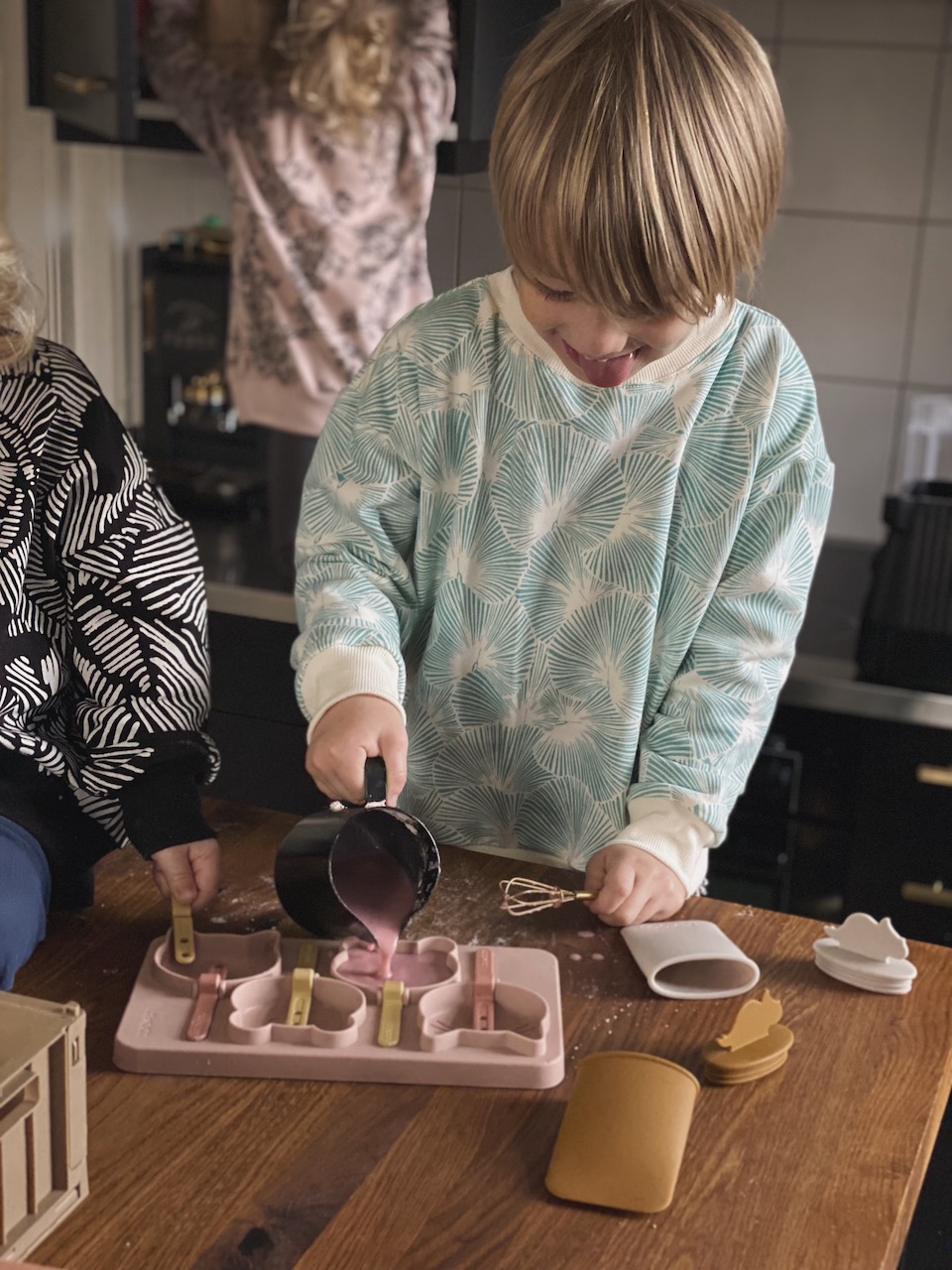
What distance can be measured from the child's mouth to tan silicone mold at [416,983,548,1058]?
1.37 ft

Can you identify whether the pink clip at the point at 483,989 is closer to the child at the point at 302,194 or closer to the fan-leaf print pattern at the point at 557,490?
the fan-leaf print pattern at the point at 557,490

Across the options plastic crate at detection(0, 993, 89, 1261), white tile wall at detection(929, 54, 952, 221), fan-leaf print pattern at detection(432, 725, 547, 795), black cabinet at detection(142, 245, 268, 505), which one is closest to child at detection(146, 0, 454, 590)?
black cabinet at detection(142, 245, 268, 505)

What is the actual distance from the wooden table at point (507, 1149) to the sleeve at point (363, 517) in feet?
0.77

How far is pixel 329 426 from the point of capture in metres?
1.18

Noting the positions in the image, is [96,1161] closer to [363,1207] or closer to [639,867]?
[363,1207]

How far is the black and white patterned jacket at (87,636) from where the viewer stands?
3.56 feet

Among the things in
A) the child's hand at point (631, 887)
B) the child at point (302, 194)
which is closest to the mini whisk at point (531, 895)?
the child's hand at point (631, 887)

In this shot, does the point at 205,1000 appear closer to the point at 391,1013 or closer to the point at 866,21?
the point at 391,1013

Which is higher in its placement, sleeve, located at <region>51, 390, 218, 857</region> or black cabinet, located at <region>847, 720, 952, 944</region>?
sleeve, located at <region>51, 390, 218, 857</region>

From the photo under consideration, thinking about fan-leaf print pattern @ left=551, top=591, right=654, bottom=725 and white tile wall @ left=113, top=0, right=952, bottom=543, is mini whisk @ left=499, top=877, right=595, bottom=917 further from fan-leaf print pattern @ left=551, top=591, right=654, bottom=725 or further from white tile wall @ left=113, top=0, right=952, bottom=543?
white tile wall @ left=113, top=0, right=952, bottom=543

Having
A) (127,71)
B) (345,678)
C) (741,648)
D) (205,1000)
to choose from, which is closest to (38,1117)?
(205,1000)

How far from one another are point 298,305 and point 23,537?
1.00m

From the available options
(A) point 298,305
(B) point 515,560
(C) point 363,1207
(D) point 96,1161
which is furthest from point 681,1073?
(A) point 298,305

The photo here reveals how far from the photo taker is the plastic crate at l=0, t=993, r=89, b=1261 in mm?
704
